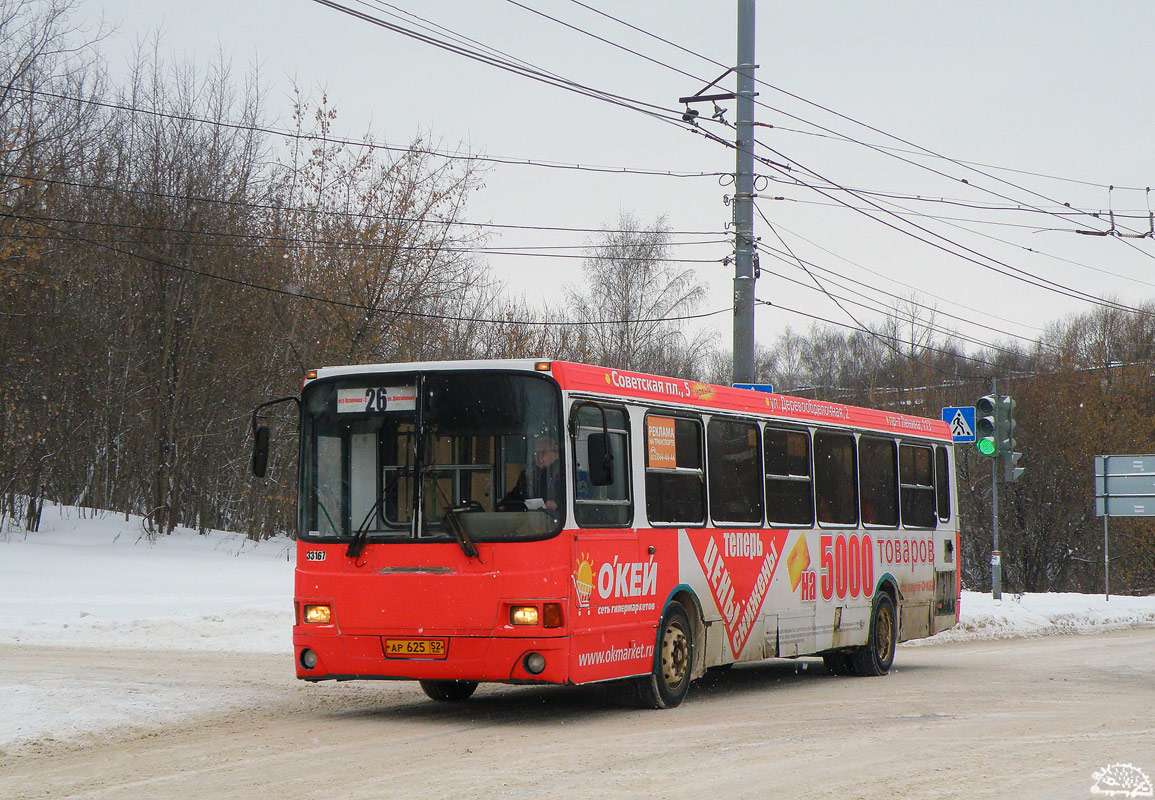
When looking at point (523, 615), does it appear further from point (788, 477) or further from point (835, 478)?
point (835, 478)

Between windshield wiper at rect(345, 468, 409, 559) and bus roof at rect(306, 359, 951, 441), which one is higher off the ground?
bus roof at rect(306, 359, 951, 441)

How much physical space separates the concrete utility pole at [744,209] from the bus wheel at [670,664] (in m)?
6.32

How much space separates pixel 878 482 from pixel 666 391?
16.0 ft

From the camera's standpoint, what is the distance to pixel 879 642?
636 inches

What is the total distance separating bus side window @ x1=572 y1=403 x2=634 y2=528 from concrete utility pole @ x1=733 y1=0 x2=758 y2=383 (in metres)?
6.79

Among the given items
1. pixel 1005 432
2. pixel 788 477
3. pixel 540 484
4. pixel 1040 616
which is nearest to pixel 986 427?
pixel 1005 432

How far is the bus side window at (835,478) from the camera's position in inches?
590

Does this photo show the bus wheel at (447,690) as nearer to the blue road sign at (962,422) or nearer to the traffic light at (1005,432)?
the blue road sign at (962,422)

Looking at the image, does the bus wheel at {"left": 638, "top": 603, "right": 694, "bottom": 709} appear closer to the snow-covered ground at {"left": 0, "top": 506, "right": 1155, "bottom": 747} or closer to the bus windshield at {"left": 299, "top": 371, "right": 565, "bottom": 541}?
the bus windshield at {"left": 299, "top": 371, "right": 565, "bottom": 541}

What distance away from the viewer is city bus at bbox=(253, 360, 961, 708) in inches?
420

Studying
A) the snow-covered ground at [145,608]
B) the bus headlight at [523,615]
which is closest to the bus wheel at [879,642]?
the snow-covered ground at [145,608]

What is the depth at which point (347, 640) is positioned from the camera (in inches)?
435

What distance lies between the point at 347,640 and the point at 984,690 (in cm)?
631

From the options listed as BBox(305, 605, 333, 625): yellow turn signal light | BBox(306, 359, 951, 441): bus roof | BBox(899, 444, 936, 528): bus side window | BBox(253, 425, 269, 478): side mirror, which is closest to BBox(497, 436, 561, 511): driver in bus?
BBox(306, 359, 951, 441): bus roof
